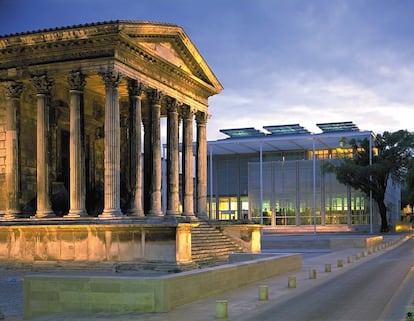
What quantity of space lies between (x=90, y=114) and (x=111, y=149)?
9.69 m

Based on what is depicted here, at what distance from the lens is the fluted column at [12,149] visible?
2959 cm

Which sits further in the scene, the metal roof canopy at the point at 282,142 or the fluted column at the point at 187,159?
the metal roof canopy at the point at 282,142

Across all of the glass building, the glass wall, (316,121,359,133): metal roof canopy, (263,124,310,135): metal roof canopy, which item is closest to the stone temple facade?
the glass building

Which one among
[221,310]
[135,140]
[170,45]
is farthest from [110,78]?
[221,310]

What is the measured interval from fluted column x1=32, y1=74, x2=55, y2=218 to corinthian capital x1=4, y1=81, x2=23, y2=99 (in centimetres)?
112

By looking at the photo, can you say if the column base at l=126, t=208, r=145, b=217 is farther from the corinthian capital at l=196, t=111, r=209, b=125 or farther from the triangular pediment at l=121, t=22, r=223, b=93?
the corinthian capital at l=196, t=111, r=209, b=125

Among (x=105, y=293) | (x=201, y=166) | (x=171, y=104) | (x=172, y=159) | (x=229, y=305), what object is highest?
(x=171, y=104)

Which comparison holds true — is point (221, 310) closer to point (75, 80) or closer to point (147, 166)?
point (75, 80)

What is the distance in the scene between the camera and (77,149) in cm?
2838

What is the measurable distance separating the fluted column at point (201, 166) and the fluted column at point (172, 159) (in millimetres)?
4004

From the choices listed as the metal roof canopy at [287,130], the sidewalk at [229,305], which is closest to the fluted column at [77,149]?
the sidewalk at [229,305]

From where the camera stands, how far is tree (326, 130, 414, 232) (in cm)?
7194

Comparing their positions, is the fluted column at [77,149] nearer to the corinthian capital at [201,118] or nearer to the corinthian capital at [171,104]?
the corinthian capital at [171,104]

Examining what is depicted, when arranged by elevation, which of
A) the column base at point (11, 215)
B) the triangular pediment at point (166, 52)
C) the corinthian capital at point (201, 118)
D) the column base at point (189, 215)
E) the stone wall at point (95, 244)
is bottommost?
the stone wall at point (95, 244)
